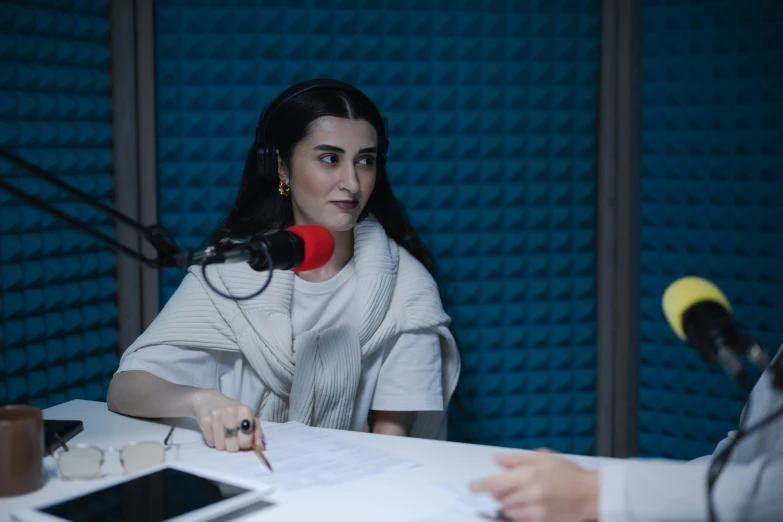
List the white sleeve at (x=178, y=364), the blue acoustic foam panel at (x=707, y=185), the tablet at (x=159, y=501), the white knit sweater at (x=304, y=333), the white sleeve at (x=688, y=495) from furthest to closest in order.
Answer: the blue acoustic foam panel at (x=707, y=185) < the white knit sweater at (x=304, y=333) < the white sleeve at (x=178, y=364) < the tablet at (x=159, y=501) < the white sleeve at (x=688, y=495)

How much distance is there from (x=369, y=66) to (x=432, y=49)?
21cm

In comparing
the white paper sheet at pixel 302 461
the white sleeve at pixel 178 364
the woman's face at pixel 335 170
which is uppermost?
the woman's face at pixel 335 170

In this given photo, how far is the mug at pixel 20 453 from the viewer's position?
1.33m

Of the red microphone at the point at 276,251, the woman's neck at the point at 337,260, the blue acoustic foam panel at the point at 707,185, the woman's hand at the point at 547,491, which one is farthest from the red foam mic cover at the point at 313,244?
the blue acoustic foam panel at the point at 707,185

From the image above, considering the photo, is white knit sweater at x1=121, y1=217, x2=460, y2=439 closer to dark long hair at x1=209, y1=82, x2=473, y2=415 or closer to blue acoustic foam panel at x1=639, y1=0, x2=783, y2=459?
dark long hair at x1=209, y1=82, x2=473, y2=415

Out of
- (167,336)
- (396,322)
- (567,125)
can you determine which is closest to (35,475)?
(167,336)

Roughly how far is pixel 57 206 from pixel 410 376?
45.6 inches

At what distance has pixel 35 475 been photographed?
1.36 metres

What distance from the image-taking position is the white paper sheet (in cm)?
142

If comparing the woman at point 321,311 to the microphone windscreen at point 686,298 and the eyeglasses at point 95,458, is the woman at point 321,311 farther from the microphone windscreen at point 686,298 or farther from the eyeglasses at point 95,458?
the microphone windscreen at point 686,298

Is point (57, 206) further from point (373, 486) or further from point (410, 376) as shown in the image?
point (373, 486)

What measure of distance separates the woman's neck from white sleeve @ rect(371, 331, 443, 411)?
244 mm

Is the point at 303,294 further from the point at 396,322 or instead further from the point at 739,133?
the point at 739,133

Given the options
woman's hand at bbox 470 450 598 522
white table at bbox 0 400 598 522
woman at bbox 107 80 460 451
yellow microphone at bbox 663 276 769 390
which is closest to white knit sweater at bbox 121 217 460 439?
woman at bbox 107 80 460 451
